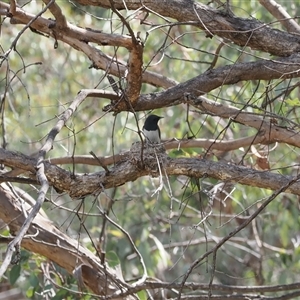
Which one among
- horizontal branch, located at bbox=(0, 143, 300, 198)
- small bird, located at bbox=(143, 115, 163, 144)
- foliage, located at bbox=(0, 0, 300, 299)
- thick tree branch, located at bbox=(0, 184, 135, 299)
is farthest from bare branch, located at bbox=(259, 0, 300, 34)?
thick tree branch, located at bbox=(0, 184, 135, 299)

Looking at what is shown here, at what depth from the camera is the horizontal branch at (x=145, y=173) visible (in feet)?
10.5

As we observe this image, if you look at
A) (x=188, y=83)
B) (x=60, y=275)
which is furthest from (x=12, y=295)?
(x=188, y=83)

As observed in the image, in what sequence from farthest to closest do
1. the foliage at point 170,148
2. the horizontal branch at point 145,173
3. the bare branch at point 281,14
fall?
the bare branch at point 281,14, the foliage at point 170,148, the horizontal branch at point 145,173

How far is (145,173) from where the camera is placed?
3.24 meters

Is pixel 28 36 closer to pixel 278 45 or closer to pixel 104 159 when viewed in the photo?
pixel 104 159

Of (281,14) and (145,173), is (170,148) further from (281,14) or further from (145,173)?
(145,173)

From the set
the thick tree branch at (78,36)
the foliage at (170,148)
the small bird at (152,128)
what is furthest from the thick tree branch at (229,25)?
the small bird at (152,128)

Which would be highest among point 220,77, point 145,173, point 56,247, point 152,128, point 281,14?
point 281,14

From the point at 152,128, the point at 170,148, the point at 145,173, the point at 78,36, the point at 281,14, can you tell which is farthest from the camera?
the point at 152,128

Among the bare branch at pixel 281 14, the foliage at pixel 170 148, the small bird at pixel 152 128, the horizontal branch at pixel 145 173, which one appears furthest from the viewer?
the small bird at pixel 152 128

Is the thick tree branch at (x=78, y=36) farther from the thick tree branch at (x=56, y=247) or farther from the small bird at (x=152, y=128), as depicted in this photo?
the small bird at (x=152, y=128)

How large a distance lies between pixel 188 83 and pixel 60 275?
1984 millimetres

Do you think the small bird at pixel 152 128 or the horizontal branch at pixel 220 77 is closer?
the horizontal branch at pixel 220 77

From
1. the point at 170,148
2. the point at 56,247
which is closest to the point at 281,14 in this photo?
the point at 170,148
